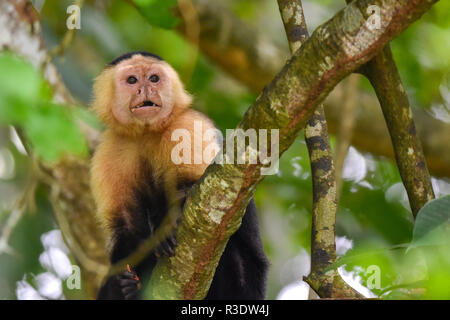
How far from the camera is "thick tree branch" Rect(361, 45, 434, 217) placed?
2.91m

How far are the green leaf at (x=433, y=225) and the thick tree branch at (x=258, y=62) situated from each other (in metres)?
3.05

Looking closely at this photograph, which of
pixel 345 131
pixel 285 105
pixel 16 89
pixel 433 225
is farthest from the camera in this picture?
pixel 345 131

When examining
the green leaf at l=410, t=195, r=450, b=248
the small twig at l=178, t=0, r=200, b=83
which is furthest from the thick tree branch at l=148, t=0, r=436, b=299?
the small twig at l=178, t=0, r=200, b=83

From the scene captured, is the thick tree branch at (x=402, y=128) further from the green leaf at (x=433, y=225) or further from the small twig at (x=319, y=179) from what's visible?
the green leaf at (x=433, y=225)

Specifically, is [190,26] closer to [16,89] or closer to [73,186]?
[73,186]

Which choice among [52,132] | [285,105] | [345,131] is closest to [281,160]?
[345,131]

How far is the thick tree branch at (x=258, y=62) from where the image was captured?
16.4 feet

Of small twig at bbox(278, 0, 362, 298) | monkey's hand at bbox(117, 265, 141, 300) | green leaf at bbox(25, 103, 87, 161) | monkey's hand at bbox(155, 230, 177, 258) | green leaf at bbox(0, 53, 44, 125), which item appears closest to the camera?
green leaf at bbox(0, 53, 44, 125)

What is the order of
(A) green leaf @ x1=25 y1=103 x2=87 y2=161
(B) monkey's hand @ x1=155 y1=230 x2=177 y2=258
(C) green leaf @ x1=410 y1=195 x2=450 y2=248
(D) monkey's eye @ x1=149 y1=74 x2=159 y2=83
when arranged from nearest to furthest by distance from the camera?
(A) green leaf @ x1=25 y1=103 x2=87 y2=161, (C) green leaf @ x1=410 y1=195 x2=450 y2=248, (B) monkey's hand @ x1=155 y1=230 x2=177 y2=258, (D) monkey's eye @ x1=149 y1=74 x2=159 y2=83

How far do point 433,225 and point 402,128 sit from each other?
1146 mm

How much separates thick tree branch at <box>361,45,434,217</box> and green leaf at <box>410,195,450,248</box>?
3.04 feet

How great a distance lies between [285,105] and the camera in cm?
208

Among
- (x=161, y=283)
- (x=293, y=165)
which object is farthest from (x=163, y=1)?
(x=293, y=165)

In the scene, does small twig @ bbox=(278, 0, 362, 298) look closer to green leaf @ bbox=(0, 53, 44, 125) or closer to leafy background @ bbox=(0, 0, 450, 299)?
leafy background @ bbox=(0, 0, 450, 299)
